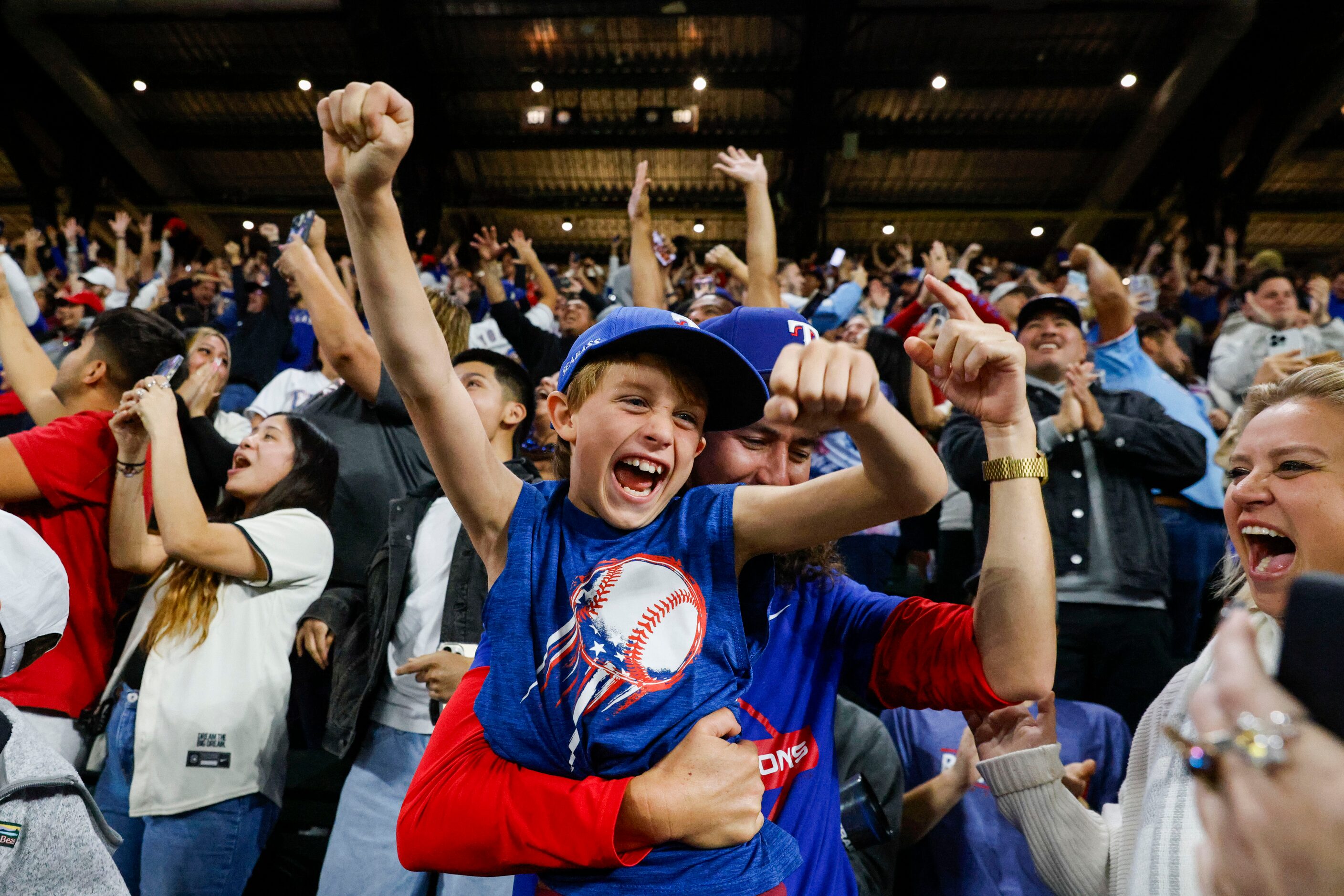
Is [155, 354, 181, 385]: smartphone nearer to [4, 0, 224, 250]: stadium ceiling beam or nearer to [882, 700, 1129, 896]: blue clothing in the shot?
[882, 700, 1129, 896]: blue clothing

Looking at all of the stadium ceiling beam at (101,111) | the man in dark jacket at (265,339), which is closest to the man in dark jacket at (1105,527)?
the man in dark jacket at (265,339)

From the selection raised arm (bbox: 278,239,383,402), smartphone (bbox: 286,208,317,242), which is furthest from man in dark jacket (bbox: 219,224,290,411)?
raised arm (bbox: 278,239,383,402)

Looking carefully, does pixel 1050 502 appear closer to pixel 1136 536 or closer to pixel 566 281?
Result: pixel 1136 536

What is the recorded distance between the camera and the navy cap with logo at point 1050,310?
3469 millimetres

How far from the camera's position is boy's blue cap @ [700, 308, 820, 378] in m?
1.76

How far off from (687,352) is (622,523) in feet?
1.02

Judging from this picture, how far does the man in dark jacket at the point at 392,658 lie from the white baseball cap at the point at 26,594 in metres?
0.75

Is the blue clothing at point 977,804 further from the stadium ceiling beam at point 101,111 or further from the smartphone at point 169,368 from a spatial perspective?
the stadium ceiling beam at point 101,111

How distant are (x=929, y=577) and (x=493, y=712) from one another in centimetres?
399

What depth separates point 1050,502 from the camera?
313cm

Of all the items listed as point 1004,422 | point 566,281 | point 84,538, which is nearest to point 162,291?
point 566,281

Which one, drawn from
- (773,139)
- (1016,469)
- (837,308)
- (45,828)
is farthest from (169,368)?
(773,139)

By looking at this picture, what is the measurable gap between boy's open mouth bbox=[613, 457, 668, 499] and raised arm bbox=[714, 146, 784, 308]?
1.93 metres

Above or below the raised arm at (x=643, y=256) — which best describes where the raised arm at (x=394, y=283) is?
below
